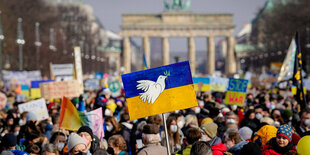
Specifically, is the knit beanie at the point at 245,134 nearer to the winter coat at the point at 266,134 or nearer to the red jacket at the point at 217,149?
the winter coat at the point at 266,134

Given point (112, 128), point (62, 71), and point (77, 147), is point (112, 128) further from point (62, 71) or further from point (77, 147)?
point (62, 71)

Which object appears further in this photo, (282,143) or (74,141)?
(282,143)

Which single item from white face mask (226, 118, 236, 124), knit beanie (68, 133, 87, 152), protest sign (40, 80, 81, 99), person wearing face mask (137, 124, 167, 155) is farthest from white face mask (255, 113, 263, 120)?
protest sign (40, 80, 81, 99)

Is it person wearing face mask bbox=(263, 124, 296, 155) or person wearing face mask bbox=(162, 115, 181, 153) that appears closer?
person wearing face mask bbox=(263, 124, 296, 155)

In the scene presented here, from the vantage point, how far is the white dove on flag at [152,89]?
6191 mm

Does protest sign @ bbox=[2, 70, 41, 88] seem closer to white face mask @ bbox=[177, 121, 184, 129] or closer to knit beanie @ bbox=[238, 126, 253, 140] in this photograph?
white face mask @ bbox=[177, 121, 184, 129]

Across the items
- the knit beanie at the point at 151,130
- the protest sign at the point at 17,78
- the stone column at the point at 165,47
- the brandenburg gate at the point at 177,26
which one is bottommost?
the knit beanie at the point at 151,130

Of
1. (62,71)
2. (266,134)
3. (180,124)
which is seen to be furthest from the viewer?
(62,71)

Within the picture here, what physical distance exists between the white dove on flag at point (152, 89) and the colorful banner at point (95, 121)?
77.9 inches

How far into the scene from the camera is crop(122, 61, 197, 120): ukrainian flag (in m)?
6.20

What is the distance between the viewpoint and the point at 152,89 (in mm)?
6172

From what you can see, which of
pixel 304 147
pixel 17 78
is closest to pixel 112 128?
pixel 304 147

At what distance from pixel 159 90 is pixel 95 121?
86.5 inches

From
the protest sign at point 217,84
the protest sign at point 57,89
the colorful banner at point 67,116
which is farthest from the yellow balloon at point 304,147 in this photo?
the protest sign at point 217,84
